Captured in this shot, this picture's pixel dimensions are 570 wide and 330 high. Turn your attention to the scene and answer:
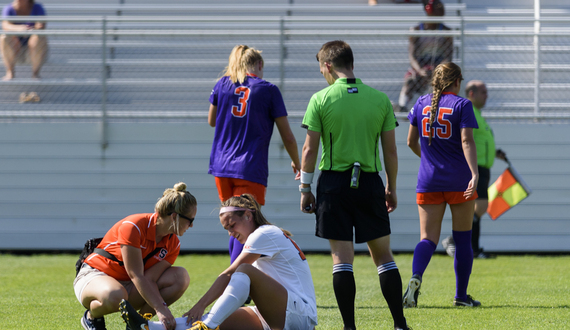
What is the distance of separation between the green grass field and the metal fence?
6.71ft

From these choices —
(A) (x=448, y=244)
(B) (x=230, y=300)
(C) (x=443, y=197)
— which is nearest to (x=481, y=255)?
(A) (x=448, y=244)

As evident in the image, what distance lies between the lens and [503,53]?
898 cm

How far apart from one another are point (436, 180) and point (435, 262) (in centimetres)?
300

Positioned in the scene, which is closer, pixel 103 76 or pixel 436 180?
pixel 436 180

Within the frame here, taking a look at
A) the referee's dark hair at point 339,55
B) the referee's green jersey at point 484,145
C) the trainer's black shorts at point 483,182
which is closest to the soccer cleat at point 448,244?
the trainer's black shorts at point 483,182

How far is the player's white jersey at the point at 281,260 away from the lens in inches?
127

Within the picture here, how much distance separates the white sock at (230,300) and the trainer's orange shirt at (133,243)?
1.89 feet

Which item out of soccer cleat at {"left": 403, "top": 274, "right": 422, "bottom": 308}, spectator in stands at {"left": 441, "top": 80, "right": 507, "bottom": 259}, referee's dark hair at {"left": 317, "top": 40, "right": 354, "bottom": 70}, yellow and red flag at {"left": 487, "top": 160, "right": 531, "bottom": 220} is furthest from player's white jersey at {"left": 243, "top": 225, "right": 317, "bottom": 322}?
yellow and red flag at {"left": 487, "top": 160, "right": 531, "bottom": 220}

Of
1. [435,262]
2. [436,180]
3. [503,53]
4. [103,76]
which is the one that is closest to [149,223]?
[436,180]

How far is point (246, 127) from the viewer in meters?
4.62

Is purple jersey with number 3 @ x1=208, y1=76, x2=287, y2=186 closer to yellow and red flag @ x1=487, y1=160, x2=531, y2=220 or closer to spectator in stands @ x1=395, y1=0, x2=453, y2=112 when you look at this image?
yellow and red flag @ x1=487, y1=160, x2=531, y2=220

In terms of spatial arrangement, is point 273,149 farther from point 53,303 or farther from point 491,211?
point 53,303

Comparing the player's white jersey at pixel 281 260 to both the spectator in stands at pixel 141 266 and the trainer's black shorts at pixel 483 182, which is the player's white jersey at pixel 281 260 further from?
the trainer's black shorts at pixel 483 182

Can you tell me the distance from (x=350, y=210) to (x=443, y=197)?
121 centimetres
